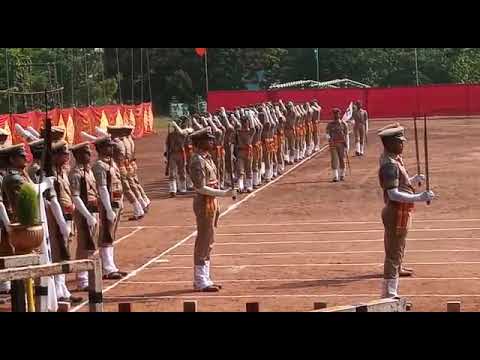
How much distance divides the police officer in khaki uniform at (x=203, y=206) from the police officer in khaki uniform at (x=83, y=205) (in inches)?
52.3

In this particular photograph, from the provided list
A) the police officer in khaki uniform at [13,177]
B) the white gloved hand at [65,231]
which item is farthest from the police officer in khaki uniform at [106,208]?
the police officer in khaki uniform at [13,177]

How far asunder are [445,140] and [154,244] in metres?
24.4

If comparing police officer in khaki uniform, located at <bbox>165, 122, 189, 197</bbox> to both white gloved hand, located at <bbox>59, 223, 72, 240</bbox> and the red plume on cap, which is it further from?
white gloved hand, located at <bbox>59, 223, 72, 240</bbox>

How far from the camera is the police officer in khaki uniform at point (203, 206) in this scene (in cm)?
1385

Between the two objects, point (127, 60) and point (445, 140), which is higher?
point (127, 60)


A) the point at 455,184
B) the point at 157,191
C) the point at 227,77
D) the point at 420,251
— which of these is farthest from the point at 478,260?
the point at 227,77

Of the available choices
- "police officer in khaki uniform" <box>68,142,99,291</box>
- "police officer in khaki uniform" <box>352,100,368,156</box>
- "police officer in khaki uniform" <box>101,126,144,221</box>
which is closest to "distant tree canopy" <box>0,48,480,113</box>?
"police officer in khaki uniform" <box>352,100,368,156</box>

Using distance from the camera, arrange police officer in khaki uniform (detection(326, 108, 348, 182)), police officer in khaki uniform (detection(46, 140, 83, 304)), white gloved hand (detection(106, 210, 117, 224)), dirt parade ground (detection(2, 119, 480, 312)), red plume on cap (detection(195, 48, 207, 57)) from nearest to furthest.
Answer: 1. red plume on cap (detection(195, 48, 207, 57))
2. police officer in khaki uniform (detection(46, 140, 83, 304))
3. dirt parade ground (detection(2, 119, 480, 312))
4. white gloved hand (detection(106, 210, 117, 224))
5. police officer in khaki uniform (detection(326, 108, 348, 182))

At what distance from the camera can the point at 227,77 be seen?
70.8m

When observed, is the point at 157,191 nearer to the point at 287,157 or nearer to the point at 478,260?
the point at 287,157

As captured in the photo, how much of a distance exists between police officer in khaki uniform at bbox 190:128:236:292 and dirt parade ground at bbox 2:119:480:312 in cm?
31

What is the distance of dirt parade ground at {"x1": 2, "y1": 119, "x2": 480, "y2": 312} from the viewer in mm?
13633

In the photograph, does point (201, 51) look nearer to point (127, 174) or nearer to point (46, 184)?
point (127, 174)

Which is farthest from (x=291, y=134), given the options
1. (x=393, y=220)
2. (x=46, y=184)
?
(x=46, y=184)
